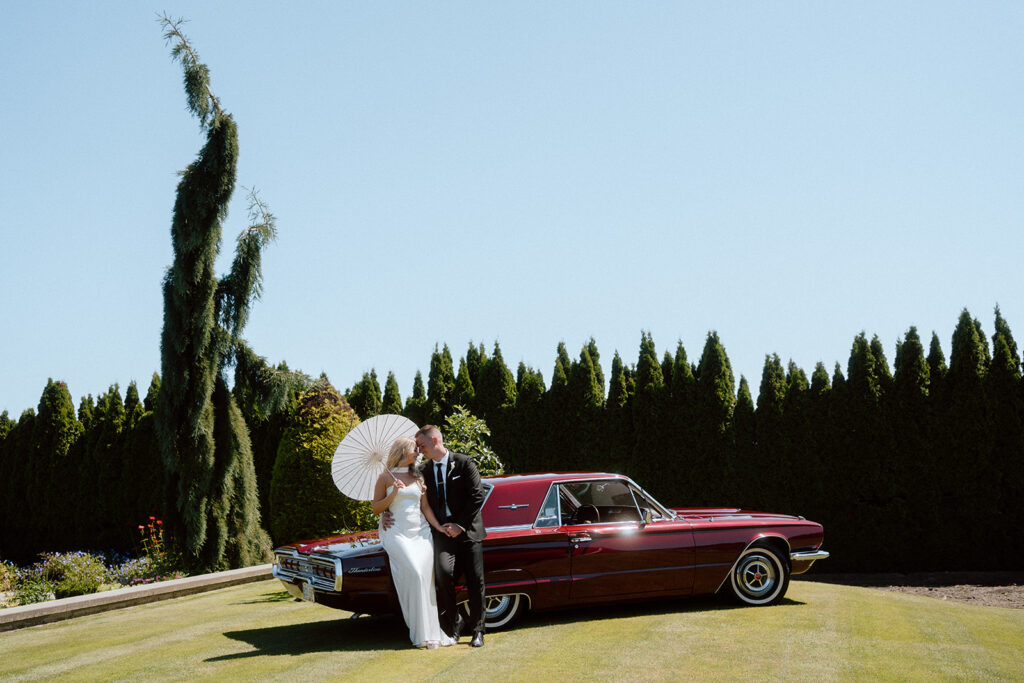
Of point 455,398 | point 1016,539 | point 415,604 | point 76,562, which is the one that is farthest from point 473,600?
point 455,398

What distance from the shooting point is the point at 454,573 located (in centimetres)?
753

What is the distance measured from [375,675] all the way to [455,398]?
14273 mm

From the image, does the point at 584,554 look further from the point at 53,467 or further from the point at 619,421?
the point at 53,467

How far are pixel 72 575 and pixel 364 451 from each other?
6697mm

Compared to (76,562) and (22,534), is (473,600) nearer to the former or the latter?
(76,562)

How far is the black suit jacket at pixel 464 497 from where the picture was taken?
739cm

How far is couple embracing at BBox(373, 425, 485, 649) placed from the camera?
24.0 ft

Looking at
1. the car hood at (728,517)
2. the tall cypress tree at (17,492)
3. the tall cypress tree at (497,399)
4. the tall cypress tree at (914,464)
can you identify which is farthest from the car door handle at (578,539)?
the tall cypress tree at (17,492)

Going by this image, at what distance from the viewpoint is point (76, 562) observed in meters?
12.9

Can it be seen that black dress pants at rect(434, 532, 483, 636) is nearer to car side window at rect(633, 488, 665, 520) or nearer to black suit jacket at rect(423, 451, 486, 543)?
black suit jacket at rect(423, 451, 486, 543)

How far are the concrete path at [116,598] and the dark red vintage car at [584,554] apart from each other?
378 centimetres

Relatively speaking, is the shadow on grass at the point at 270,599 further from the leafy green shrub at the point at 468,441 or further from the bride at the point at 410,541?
the bride at the point at 410,541

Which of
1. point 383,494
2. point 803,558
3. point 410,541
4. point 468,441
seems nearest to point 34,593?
point 468,441

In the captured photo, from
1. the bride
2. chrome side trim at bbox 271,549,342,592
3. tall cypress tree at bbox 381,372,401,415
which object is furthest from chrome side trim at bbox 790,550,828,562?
tall cypress tree at bbox 381,372,401,415
